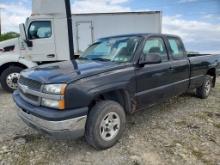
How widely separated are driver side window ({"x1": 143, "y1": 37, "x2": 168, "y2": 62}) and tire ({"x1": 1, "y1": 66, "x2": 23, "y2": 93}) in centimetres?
457

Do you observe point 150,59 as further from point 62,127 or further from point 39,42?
point 39,42

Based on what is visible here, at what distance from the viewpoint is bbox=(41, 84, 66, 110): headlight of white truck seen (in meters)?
3.10

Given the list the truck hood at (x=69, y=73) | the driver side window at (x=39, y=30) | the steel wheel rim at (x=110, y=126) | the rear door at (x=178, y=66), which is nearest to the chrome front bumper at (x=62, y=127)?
the steel wheel rim at (x=110, y=126)

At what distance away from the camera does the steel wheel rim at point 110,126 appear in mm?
3562

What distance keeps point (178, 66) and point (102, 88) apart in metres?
2.22

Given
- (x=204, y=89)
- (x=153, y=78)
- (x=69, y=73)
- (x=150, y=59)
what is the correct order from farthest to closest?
(x=204, y=89) < (x=153, y=78) < (x=150, y=59) < (x=69, y=73)

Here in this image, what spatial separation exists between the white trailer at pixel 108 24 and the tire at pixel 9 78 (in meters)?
3.98

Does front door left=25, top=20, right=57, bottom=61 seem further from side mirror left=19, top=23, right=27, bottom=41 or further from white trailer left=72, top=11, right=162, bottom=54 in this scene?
white trailer left=72, top=11, right=162, bottom=54

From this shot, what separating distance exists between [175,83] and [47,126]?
2812mm

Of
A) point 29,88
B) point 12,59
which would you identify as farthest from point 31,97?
point 12,59

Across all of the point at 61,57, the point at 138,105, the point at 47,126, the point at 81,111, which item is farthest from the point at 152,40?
the point at 61,57

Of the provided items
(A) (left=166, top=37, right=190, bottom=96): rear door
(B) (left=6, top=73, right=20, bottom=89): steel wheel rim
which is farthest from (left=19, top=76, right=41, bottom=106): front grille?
(B) (left=6, top=73, right=20, bottom=89): steel wheel rim

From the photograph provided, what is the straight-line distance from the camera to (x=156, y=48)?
470 centimetres

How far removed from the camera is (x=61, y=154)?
3.58 metres
